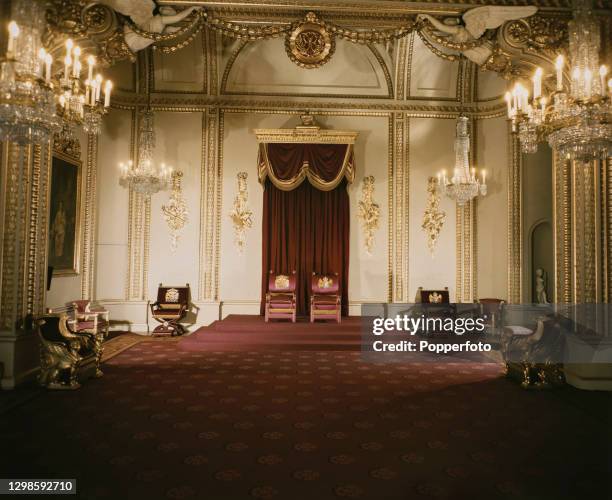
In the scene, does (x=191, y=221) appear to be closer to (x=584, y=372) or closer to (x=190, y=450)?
(x=190, y=450)

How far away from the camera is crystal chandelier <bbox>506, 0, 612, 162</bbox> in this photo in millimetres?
3475

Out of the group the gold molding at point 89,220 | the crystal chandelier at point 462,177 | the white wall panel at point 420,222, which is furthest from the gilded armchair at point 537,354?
the gold molding at point 89,220

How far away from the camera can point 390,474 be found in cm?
280

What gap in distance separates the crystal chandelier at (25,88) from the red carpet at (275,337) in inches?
162

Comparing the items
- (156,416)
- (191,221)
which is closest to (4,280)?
(156,416)

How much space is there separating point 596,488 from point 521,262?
557 centimetres

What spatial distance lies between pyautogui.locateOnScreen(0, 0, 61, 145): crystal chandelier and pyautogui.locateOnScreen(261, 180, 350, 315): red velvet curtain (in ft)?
17.1

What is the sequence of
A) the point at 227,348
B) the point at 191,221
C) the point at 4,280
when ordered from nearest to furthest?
the point at 4,280
the point at 227,348
the point at 191,221

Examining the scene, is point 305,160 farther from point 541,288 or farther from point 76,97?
point 76,97

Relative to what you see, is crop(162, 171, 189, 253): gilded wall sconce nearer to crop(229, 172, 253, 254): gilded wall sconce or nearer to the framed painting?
crop(229, 172, 253, 254): gilded wall sconce

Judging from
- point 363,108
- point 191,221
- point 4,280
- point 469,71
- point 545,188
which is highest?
point 469,71

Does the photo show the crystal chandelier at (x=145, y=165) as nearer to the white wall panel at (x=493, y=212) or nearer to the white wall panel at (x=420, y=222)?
the white wall panel at (x=420, y=222)

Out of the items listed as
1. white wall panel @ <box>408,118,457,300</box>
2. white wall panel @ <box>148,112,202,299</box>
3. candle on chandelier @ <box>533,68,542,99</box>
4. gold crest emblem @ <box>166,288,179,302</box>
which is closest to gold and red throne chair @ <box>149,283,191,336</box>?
gold crest emblem @ <box>166,288,179,302</box>

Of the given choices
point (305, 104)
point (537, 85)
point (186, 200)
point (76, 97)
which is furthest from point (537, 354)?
point (186, 200)
